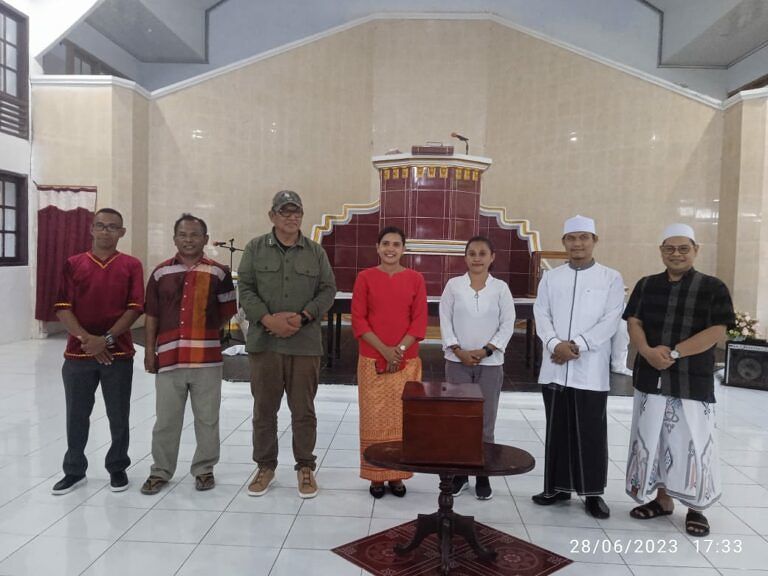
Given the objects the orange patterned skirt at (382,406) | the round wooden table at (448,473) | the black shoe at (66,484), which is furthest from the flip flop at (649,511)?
the black shoe at (66,484)

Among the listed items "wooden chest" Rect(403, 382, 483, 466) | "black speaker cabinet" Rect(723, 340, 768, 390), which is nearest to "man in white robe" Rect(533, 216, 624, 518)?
"wooden chest" Rect(403, 382, 483, 466)

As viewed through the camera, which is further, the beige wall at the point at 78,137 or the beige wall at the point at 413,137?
the beige wall at the point at 413,137

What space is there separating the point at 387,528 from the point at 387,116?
903 cm

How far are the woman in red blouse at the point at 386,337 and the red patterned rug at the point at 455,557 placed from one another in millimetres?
550

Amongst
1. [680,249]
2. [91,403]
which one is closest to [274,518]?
[91,403]

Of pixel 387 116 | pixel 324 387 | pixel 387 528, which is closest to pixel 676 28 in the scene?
pixel 387 116

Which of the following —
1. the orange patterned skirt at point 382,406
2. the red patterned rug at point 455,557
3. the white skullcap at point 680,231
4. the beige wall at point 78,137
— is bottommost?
the red patterned rug at point 455,557

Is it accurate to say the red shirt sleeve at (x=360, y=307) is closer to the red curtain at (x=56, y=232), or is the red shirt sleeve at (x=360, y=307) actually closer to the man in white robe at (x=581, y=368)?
the man in white robe at (x=581, y=368)

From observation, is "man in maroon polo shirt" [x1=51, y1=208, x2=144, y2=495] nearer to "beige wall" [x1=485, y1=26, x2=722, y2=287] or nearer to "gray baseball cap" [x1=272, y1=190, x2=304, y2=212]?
"gray baseball cap" [x1=272, y1=190, x2=304, y2=212]

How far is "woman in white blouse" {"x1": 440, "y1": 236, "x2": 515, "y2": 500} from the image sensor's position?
10.6 feet

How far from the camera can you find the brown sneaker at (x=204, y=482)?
10.6ft

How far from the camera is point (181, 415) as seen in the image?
10.7ft

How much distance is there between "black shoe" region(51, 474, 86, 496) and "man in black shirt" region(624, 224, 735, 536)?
290 cm

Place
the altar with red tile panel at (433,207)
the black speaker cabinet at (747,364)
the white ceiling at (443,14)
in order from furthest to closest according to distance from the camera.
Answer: the white ceiling at (443,14) → the altar with red tile panel at (433,207) → the black speaker cabinet at (747,364)
